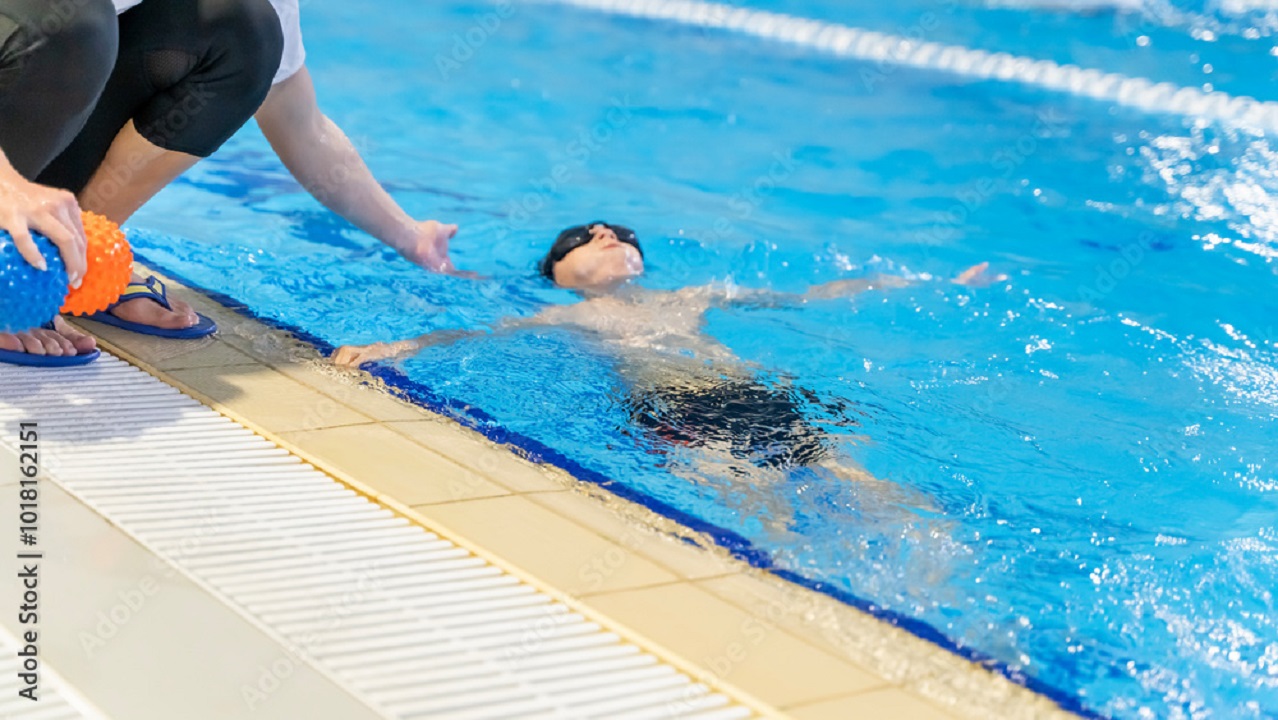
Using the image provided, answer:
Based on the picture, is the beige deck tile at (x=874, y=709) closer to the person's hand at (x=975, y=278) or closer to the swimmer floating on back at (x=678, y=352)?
the swimmer floating on back at (x=678, y=352)

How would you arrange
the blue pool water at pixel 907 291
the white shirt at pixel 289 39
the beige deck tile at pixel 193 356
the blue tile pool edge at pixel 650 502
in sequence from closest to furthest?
the blue tile pool edge at pixel 650 502 < the blue pool water at pixel 907 291 < the beige deck tile at pixel 193 356 < the white shirt at pixel 289 39

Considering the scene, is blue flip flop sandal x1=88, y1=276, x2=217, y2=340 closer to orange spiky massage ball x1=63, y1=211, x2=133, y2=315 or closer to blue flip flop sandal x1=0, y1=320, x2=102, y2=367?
blue flip flop sandal x1=0, y1=320, x2=102, y2=367

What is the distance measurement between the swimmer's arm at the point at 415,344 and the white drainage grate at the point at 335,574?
0.64 meters

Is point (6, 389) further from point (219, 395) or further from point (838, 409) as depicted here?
point (838, 409)

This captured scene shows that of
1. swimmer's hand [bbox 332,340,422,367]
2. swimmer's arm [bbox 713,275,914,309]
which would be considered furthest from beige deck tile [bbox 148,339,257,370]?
swimmer's arm [bbox 713,275,914,309]

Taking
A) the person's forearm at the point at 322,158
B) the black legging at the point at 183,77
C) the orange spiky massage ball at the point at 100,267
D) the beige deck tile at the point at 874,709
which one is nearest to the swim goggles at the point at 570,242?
the person's forearm at the point at 322,158

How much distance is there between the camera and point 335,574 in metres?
2.03

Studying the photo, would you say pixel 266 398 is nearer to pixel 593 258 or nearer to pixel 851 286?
pixel 593 258

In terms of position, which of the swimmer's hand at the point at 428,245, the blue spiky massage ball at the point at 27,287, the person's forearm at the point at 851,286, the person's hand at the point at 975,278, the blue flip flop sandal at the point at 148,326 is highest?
the person's hand at the point at 975,278

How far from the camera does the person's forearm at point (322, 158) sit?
3.55m

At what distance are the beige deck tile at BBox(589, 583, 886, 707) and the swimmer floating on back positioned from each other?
98 cm

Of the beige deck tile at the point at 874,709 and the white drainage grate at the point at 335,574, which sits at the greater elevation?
the beige deck tile at the point at 874,709

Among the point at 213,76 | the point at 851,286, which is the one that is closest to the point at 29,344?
the point at 213,76

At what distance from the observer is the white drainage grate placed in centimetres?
174
